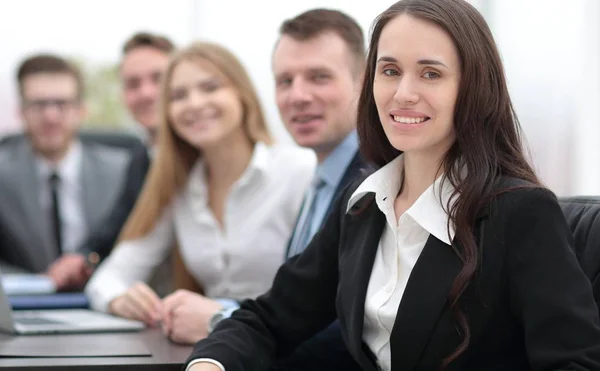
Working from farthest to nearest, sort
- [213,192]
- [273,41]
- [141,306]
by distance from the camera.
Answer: [273,41] < [213,192] < [141,306]

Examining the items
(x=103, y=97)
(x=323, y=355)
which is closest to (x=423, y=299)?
(x=323, y=355)

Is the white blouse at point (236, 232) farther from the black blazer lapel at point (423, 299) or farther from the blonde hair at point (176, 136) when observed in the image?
the black blazer lapel at point (423, 299)

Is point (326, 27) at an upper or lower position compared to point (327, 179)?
upper

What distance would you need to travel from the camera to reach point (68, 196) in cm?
405

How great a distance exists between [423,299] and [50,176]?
2.82 meters

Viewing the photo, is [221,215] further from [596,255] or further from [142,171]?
[596,255]

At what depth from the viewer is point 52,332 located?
6.94ft

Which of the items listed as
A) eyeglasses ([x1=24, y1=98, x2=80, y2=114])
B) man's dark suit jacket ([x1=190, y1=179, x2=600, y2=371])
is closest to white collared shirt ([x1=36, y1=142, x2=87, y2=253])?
eyeglasses ([x1=24, y1=98, x2=80, y2=114])

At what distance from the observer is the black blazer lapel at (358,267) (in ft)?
5.27

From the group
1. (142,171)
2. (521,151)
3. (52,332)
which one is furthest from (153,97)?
(521,151)

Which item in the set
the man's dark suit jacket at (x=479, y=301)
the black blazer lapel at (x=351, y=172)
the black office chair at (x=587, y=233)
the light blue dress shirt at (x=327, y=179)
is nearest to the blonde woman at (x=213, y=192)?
the light blue dress shirt at (x=327, y=179)

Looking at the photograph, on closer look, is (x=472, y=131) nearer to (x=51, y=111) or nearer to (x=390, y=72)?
(x=390, y=72)

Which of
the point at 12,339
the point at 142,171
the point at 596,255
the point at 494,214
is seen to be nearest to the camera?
the point at 494,214

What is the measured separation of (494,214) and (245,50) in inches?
139
